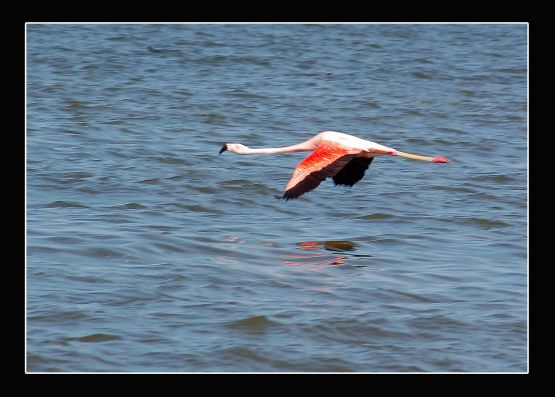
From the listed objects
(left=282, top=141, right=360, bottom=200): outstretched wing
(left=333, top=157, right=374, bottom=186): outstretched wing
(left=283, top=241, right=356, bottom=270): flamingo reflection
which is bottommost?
(left=283, top=241, right=356, bottom=270): flamingo reflection

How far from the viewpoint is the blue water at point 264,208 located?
10.0 meters

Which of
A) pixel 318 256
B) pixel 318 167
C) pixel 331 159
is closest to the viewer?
pixel 318 167

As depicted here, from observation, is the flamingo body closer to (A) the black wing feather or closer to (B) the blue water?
(A) the black wing feather

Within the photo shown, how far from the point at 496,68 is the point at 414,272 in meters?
13.0

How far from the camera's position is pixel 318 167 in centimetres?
1159

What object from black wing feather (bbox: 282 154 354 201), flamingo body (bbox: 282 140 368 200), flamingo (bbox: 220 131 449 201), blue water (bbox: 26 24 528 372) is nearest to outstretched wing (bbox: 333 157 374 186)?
flamingo (bbox: 220 131 449 201)

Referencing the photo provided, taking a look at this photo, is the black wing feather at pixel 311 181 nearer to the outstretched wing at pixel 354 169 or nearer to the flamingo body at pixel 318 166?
the flamingo body at pixel 318 166

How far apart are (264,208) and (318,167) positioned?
2796 millimetres

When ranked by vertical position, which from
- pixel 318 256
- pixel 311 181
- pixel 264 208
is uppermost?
pixel 311 181

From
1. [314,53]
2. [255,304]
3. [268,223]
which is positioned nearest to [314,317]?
[255,304]

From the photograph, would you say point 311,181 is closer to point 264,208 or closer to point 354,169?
point 354,169

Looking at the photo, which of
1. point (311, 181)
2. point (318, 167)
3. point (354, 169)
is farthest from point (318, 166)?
point (354, 169)

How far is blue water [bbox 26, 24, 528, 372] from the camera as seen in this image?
10039 millimetres

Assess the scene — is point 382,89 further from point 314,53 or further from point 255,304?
point 255,304
